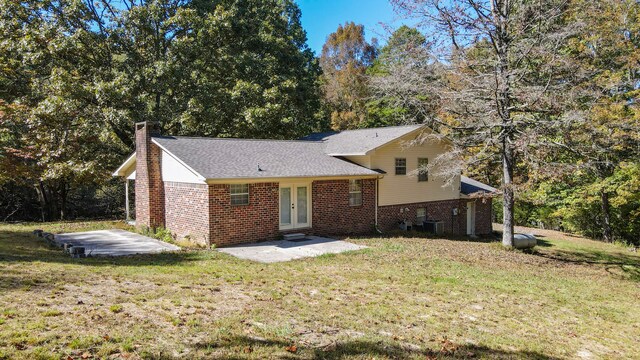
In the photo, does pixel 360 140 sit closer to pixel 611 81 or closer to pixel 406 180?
pixel 406 180

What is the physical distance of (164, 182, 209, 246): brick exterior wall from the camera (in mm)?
13484

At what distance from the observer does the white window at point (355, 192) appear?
57.0 feet

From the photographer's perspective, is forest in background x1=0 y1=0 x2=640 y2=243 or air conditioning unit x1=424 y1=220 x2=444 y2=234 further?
air conditioning unit x1=424 y1=220 x2=444 y2=234

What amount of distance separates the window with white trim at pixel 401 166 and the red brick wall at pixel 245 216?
6886 millimetres

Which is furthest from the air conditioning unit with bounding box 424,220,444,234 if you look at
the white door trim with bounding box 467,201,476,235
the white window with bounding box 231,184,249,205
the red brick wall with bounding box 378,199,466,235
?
the white window with bounding box 231,184,249,205

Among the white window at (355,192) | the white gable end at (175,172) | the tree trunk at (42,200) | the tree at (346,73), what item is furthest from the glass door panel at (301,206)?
the tree at (346,73)

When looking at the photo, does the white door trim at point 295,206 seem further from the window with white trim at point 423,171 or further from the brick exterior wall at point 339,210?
the window with white trim at point 423,171

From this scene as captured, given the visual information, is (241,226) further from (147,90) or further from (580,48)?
(580,48)

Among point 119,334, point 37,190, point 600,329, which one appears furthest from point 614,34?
point 37,190

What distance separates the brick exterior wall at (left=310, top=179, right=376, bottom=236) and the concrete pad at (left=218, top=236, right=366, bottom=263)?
149cm

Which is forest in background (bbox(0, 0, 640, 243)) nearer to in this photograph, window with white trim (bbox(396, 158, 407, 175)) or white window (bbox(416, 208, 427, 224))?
window with white trim (bbox(396, 158, 407, 175))

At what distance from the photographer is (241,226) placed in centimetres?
1402

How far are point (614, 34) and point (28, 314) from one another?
26946 millimetres

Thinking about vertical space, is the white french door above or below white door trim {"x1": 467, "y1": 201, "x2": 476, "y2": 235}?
above
